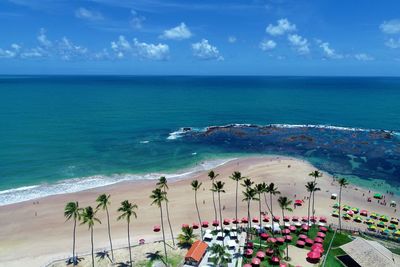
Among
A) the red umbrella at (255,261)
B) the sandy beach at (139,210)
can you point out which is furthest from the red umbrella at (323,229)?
the red umbrella at (255,261)

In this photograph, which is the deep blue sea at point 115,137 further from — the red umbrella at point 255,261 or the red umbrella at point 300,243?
the red umbrella at point 255,261

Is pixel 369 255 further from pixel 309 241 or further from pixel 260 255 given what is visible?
pixel 260 255

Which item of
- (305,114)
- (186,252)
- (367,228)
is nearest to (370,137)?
(305,114)

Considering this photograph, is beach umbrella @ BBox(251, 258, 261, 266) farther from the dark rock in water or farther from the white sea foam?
the dark rock in water

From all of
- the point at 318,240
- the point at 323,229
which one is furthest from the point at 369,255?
the point at 323,229

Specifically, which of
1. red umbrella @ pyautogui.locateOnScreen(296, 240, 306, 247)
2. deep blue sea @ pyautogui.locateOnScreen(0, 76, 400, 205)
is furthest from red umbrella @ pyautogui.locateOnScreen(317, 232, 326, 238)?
deep blue sea @ pyautogui.locateOnScreen(0, 76, 400, 205)

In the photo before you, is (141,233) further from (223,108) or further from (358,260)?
(223,108)
